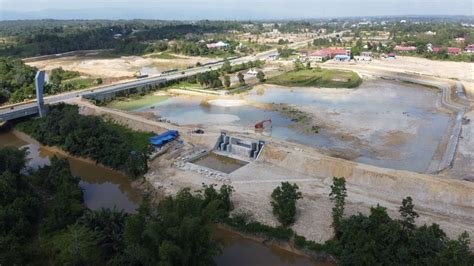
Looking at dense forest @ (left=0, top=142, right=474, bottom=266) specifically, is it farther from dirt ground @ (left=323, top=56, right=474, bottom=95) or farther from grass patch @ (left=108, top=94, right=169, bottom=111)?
dirt ground @ (left=323, top=56, right=474, bottom=95)

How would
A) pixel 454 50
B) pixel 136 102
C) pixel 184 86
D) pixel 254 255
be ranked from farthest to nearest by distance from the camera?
pixel 454 50 → pixel 184 86 → pixel 136 102 → pixel 254 255

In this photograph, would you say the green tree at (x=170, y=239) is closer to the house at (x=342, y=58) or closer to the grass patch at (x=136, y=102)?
the grass patch at (x=136, y=102)

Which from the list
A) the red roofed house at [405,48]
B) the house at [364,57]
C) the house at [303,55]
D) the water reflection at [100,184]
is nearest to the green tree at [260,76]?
the house at [303,55]

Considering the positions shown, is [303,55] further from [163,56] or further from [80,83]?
[80,83]

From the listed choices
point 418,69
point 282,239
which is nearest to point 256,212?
point 282,239

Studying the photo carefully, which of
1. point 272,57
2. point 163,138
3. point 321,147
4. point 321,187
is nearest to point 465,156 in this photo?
point 321,147

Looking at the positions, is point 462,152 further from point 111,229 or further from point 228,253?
point 111,229
